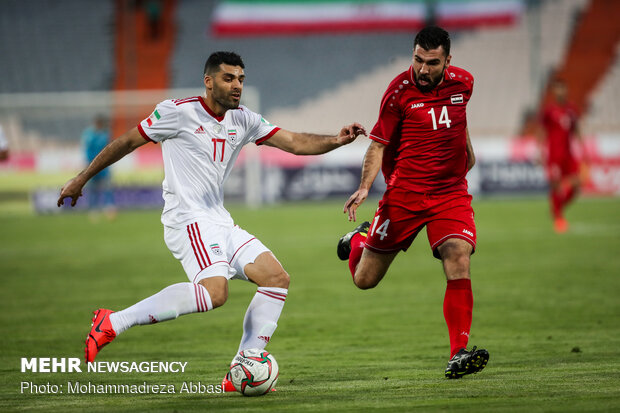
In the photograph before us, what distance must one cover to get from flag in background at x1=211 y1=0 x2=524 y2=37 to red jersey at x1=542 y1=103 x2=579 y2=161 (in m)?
18.9

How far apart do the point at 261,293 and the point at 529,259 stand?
8.63 m

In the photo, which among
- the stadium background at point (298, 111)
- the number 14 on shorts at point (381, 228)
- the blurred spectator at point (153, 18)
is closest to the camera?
the number 14 on shorts at point (381, 228)

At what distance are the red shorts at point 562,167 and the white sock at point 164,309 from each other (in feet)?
43.3

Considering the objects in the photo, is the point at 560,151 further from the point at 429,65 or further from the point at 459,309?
the point at 459,309

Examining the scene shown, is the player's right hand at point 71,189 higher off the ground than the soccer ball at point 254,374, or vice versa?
the player's right hand at point 71,189

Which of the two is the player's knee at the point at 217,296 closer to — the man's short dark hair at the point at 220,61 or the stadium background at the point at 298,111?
the man's short dark hair at the point at 220,61

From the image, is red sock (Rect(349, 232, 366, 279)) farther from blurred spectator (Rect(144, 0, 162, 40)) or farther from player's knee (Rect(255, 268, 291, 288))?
blurred spectator (Rect(144, 0, 162, 40))

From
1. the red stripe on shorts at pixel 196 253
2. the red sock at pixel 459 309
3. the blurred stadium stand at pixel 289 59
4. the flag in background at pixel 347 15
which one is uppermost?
the flag in background at pixel 347 15

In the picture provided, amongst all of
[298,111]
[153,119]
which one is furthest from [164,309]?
[298,111]

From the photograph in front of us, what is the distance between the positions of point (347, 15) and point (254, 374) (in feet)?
107

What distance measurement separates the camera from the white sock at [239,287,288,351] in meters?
6.12

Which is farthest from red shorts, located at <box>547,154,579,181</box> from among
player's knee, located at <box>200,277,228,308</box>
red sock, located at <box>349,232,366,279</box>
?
player's knee, located at <box>200,277,228,308</box>

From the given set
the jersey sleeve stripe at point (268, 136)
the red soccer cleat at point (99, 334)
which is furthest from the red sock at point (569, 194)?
the red soccer cleat at point (99, 334)

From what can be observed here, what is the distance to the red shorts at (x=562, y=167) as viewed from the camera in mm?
17672
